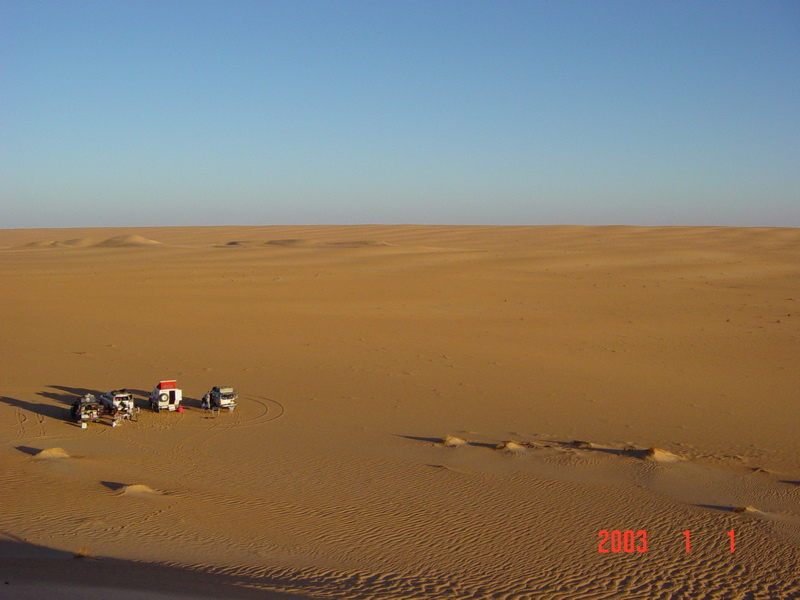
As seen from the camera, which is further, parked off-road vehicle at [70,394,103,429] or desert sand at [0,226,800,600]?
parked off-road vehicle at [70,394,103,429]

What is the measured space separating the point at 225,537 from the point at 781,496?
6749 millimetres

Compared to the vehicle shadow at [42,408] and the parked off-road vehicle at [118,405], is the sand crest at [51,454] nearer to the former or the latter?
the parked off-road vehicle at [118,405]

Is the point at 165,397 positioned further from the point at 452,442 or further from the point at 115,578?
the point at 115,578

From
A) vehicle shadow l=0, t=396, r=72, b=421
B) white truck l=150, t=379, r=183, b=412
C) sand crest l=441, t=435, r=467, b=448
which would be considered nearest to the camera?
sand crest l=441, t=435, r=467, b=448

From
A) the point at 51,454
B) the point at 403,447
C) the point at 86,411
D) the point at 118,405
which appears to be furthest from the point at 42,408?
the point at 403,447

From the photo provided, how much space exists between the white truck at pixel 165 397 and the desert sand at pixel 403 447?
0.75 feet

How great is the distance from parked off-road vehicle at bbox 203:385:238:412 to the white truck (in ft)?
1.65

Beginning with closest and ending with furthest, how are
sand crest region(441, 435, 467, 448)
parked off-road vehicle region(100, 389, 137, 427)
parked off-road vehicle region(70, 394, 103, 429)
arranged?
1. sand crest region(441, 435, 467, 448)
2. parked off-road vehicle region(70, 394, 103, 429)
3. parked off-road vehicle region(100, 389, 137, 427)

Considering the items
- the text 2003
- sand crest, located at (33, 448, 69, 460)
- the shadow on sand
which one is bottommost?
the text 2003

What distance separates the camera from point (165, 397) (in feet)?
36.3

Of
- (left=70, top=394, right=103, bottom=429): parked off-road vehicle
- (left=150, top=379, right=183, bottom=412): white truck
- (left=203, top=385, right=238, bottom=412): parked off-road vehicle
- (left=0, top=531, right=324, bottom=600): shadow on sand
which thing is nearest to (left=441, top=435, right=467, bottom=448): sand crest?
(left=203, top=385, right=238, bottom=412): parked off-road vehicle

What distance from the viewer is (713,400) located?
41.2 feet

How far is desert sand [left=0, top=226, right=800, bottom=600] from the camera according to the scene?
242 inches

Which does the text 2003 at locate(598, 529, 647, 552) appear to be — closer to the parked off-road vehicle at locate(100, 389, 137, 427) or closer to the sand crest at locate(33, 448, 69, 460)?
the sand crest at locate(33, 448, 69, 460)
